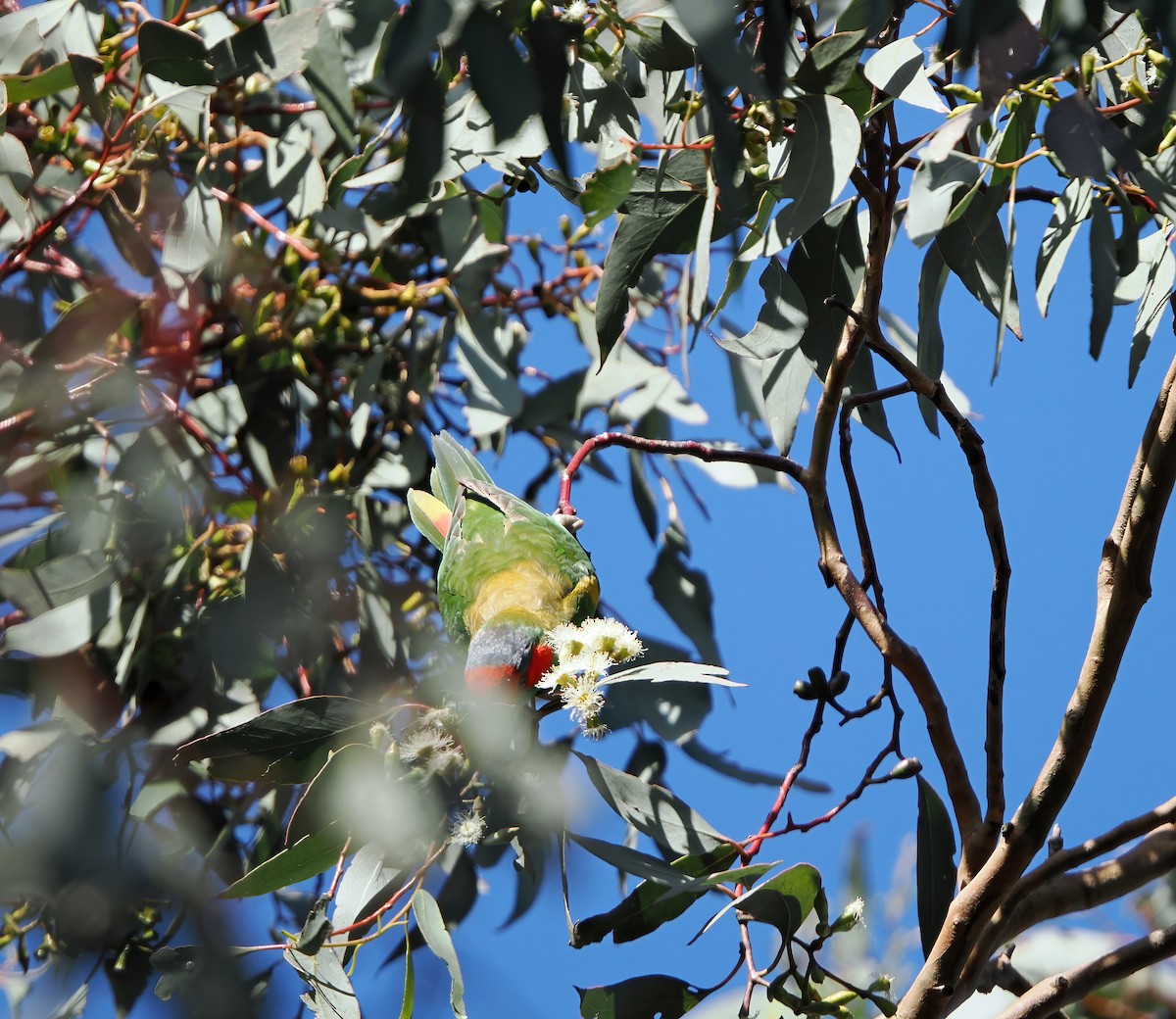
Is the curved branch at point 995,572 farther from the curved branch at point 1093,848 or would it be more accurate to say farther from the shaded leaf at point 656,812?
the shaded leaf at point 656,812

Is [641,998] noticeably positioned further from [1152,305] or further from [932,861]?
Answer: [1152,305]

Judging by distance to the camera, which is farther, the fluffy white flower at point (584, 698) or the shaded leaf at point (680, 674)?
the fluffy white flower at point (584, 698)

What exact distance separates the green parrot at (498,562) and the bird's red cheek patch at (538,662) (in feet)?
0.17

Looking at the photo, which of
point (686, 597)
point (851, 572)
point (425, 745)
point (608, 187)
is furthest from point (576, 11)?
point (686, 597)

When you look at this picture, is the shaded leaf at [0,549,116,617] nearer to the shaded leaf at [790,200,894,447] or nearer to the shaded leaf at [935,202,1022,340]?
the shaded leaf at [790,200,894,447]

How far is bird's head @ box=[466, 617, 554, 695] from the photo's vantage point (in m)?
1.30

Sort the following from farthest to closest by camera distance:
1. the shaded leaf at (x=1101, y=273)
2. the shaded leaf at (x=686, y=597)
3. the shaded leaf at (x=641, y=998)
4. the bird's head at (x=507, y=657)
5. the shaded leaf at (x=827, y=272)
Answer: the shaded leaf at (x=686, y=597)
the bird's head at (x=507, y=657)
the shaded leaf at (x=827, y=272)
the shaded leaf at (x=641, y=998)
the shaded leaf at (x=1101, y=273)

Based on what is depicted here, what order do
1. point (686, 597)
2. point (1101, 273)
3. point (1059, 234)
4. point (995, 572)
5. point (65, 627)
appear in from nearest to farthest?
point (1101, 273), point (995, 572), point (1059, 234), point (65, 627), point (686, 597)

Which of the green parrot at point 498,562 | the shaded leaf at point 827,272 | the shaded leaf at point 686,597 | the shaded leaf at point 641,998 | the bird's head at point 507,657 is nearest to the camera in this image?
the shaded leaf at point 641,998

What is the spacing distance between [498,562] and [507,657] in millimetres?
308

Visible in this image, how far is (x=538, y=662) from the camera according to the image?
1383 mm

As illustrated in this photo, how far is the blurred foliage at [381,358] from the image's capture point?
2.87ft

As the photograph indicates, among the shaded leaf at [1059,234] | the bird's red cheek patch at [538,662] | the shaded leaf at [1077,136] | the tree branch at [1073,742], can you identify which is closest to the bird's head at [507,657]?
the bird's red cheek patch at [538,662]

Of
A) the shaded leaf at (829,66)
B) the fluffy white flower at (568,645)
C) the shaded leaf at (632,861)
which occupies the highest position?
the shaded leaf at (829,66)
